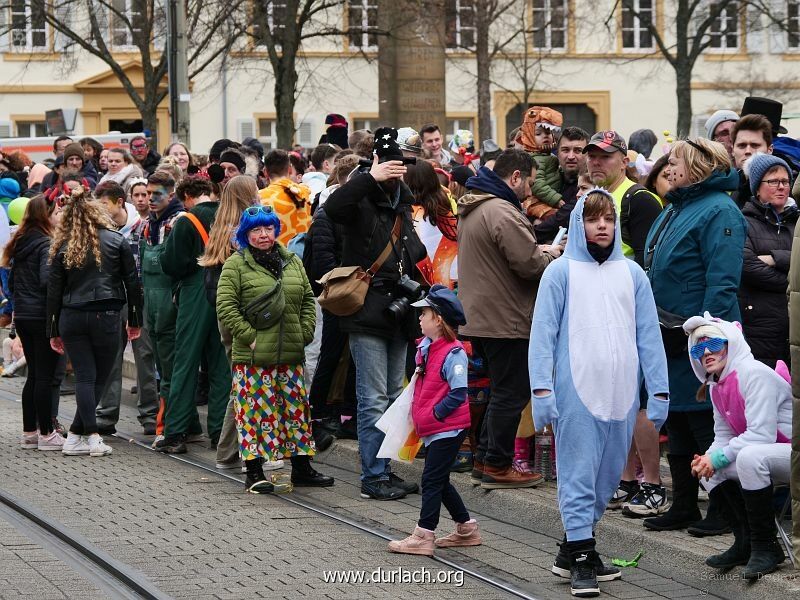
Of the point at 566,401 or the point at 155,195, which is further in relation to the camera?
the point at 155,195

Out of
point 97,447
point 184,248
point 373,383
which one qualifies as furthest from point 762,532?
point 97,447

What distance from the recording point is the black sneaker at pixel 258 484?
33.8ft

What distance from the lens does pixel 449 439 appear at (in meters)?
8.36

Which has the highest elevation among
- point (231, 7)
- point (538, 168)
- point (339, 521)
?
point (231, 7)

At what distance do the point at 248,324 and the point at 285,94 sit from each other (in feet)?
65.9

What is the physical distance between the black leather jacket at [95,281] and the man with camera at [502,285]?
3225mm

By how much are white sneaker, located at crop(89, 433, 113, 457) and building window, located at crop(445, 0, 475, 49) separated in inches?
1021

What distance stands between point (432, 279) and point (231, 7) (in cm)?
2523

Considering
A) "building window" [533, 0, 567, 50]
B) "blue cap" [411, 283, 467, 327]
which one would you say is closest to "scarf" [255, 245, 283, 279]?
"blue cap" [411, 283, 467, 327]

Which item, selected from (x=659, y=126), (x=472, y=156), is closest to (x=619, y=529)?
(x=472, y=156)

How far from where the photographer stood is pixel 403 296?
9.84m

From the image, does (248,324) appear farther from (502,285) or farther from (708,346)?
(708,346)

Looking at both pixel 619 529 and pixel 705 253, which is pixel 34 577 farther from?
pixel 705 253

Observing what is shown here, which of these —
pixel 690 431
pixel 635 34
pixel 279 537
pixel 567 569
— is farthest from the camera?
pixel 635 34
